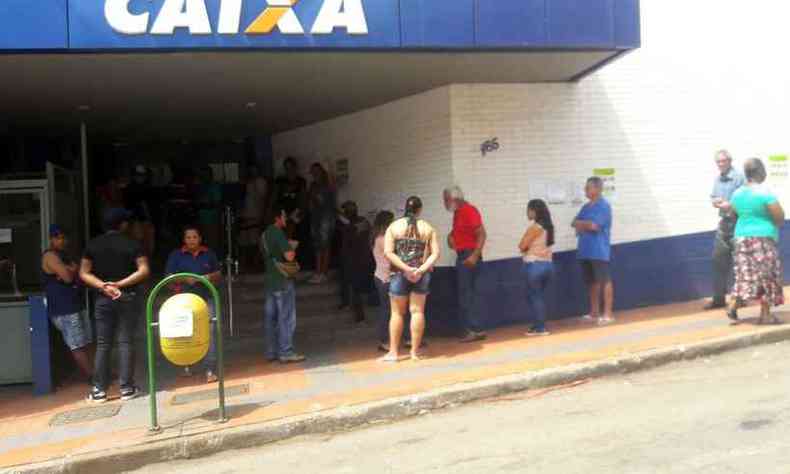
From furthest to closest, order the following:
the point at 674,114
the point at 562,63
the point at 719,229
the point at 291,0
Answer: the point at 674,114, the point at 719,229, the point at 562,63, the point at 291,0

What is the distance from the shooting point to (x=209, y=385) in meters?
8.48

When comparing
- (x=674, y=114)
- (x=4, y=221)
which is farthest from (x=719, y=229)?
(x=4, y=221)

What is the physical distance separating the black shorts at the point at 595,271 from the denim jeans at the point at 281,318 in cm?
381

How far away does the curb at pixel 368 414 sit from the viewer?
20.5 ft

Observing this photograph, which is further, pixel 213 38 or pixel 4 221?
pixel 4 221

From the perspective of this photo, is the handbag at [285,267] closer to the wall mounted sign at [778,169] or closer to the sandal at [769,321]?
the sandal at [769,321]

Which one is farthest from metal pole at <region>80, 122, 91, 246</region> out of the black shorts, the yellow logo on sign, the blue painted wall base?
the black shorts

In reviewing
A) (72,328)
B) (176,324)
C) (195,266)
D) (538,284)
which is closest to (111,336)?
(72,328)

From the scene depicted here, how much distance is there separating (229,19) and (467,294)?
4.21m

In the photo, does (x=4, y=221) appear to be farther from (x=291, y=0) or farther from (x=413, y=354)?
(x=413, y=354)

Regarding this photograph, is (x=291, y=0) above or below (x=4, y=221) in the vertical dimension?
above

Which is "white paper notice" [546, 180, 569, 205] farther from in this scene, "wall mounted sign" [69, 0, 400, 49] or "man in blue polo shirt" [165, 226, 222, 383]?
"man in blue polo shirt" [165, 226, 222, 383]

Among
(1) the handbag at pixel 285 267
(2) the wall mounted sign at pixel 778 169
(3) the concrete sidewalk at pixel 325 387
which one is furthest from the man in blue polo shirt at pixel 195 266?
(2) the wall mounted sign at pixel 778 169

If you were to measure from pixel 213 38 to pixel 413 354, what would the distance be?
156 inches
